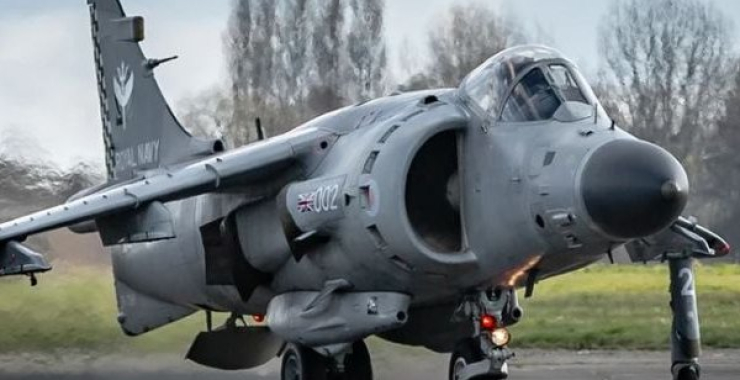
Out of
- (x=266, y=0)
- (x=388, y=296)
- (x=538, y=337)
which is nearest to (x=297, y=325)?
(x=388, y=296)

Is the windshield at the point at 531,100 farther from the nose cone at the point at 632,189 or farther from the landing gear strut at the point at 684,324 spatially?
the landing gear strut at the point at 684,324

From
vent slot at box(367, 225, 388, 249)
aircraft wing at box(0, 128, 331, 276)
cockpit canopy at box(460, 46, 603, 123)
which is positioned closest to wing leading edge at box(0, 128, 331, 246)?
aircraft wing at box(0, 128, 331, 276)

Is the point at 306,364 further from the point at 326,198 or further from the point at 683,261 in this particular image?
the point at 683,261

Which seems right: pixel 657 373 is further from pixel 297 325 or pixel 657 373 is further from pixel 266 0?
pixel 266 0

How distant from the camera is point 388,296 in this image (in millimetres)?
12102

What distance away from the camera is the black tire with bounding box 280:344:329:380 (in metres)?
13.2

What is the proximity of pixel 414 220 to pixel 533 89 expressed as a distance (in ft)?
3.83

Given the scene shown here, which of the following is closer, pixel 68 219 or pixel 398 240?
pixel 398 240

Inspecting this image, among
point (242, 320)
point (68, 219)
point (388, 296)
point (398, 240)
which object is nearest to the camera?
point (398, 240)

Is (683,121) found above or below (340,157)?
below

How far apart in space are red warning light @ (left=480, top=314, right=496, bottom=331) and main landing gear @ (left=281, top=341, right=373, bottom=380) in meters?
1.42

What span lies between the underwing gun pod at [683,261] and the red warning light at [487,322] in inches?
80.6

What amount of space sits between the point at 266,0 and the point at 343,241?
18470mm

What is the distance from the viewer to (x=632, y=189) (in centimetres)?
1030
